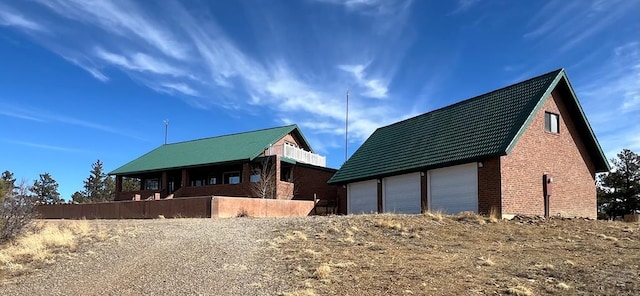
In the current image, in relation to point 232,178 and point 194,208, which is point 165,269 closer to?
point 194,208

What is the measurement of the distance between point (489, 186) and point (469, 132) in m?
3.75

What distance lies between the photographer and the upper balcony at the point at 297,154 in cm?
4209

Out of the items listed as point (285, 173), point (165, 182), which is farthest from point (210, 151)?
point (285, 173)

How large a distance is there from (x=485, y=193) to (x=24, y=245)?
1755cm

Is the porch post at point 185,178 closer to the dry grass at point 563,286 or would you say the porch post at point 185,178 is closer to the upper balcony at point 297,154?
the upper balcony at point 297,154

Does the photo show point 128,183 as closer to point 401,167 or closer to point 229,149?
point 229,149

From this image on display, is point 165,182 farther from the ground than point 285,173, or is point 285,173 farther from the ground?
point 285,173

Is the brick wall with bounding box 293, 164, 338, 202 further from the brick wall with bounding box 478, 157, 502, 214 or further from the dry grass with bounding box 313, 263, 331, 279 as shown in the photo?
the dry grass with bounding box 313, 263, 331, 279

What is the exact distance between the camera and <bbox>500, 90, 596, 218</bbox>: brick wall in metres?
23.9

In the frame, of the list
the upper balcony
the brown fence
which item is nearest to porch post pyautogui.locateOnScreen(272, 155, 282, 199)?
the upper balcony

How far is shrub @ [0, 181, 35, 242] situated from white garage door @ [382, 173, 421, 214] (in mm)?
16705

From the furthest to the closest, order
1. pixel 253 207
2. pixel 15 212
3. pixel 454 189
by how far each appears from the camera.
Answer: pixel 253 207 → pixel 454 189 → pixel 15 212

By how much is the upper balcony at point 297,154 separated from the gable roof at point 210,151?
686 mm

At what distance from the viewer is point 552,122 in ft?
87.4
